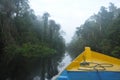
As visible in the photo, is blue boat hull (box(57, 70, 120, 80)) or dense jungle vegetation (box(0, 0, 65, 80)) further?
dense jungle vegetation (box(0, 0, 65, 80))

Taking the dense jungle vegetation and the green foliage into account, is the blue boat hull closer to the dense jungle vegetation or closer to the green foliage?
the dense jungle vegetation

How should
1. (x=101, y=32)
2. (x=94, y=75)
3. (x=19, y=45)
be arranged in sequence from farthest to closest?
(x=101, y=32)
(x=19, y=45)
(x=94, y=75)

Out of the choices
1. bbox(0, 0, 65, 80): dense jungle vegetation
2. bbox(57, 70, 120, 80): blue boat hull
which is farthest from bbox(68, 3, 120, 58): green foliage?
bbox(57, 70, 120, 80): blue boat hull

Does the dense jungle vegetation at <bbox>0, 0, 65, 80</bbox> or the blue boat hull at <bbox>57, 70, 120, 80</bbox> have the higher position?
the dense jungle vegetation at <bbox>0, 0, 65, 80</bbox>

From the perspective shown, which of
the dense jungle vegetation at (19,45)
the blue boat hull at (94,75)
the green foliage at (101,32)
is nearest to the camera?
the blue boat hull at (94,75)

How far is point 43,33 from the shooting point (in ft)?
137

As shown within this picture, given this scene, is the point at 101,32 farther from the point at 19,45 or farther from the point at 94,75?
the point at 94,75

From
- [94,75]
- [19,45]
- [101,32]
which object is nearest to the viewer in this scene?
[94,75]

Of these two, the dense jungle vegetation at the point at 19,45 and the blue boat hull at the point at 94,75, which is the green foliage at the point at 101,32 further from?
the blue boat hull at the point at 94,75

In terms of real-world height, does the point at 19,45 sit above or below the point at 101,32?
below

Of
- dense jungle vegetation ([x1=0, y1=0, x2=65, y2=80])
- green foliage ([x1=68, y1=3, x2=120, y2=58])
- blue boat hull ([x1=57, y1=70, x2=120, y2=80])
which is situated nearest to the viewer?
blue boat hull ([x1=57, y1=70, x2=120, y2=80])

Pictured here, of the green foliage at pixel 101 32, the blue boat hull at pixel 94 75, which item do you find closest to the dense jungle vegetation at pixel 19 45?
the green foliage at pixel 101 32

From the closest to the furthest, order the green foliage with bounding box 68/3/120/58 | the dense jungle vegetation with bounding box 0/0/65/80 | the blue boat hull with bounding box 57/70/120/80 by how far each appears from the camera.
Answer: the blue boat hull with bounding box 57/70/120/80
the dense jungle vegetation with bounding box 0/0/65/80
the green foliage with bounding box 68/3/120/58

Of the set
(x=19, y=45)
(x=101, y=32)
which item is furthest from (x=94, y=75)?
(x=101, y=32)
